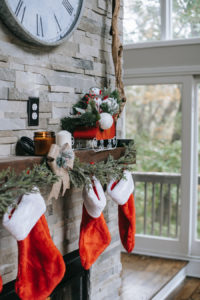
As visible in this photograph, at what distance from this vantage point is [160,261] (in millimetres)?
3986

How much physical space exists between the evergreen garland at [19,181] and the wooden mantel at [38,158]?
0.02 m

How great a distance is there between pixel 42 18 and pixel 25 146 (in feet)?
2.03

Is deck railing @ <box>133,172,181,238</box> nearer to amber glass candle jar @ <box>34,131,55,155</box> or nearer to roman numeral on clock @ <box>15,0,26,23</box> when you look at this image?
amber glass candle jar @ <box>34,131,55,155</box>

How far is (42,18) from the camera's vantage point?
74.9 inches

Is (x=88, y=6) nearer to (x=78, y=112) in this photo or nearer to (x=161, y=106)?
(x=78, y=112)

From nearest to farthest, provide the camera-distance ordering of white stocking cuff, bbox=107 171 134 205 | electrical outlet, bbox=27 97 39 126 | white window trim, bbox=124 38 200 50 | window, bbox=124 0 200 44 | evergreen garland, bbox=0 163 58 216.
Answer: evergreen garland, bbox=0 163 58 216 < electrical outlet, bbox=27 97 39 126 < white stocking cuff, bbox=107 171 134 205 < white window trim, bbox=124 38 200 50 < window, bbox=124 0 200 44

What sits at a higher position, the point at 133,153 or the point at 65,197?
the point at 133,153

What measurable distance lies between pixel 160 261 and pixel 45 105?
2.54 metres

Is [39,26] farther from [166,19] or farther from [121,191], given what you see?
[166,19]

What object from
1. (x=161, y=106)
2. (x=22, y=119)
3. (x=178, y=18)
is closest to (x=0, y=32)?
(x=22, y=119)

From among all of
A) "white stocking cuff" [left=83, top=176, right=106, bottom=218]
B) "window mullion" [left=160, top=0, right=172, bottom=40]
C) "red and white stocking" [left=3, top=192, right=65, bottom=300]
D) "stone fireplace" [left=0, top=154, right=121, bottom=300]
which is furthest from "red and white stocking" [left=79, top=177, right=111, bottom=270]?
"window mullion" [left=160, top=0, right=172, bottom=40]

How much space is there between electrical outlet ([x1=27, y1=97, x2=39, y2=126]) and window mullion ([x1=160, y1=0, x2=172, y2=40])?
234 centimetres

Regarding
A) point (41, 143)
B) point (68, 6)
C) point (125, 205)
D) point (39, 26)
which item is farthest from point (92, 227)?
point (68, 6)

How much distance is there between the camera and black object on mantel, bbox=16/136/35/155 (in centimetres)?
179
